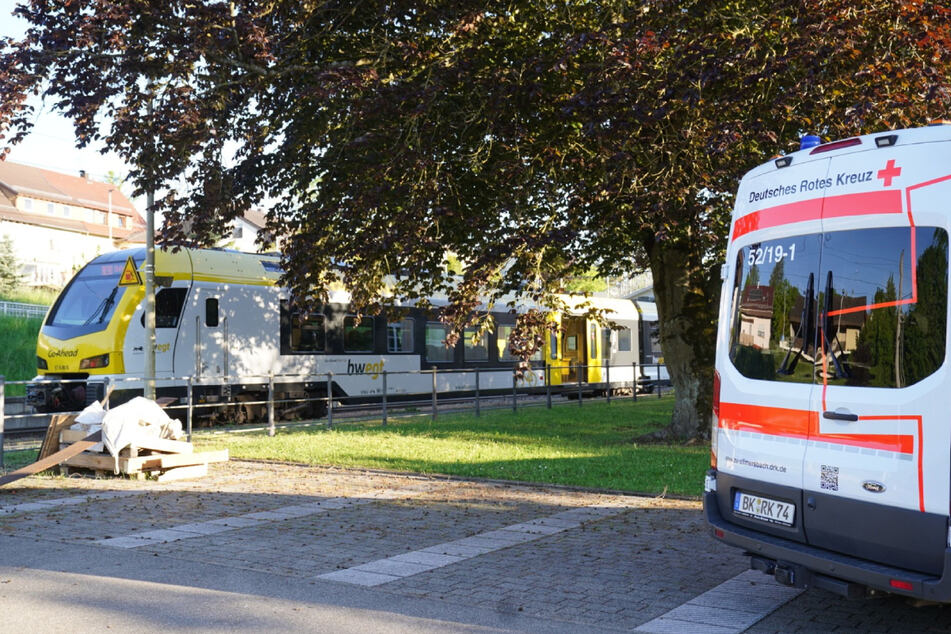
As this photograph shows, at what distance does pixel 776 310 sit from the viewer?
5816mm

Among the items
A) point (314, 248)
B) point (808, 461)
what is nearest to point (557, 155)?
point (314, 248)

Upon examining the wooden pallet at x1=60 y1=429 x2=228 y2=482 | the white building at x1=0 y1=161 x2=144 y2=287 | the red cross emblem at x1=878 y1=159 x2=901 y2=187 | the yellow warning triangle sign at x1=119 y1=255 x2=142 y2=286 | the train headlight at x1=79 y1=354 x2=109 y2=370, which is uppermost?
the white building at x1=0 y1=161 x2=144 y2=287

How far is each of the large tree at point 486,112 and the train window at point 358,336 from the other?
799 cm

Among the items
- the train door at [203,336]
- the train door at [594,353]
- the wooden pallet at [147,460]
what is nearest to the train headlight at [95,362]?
the train door at [203,336]

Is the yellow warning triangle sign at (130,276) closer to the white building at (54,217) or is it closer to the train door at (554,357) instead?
the train door at (554,357)

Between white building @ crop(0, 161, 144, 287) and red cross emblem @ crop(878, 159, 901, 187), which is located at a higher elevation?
white building @ crop(0, 161, 144, 287)

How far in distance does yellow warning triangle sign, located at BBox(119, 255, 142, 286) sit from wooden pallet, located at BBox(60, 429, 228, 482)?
830cm

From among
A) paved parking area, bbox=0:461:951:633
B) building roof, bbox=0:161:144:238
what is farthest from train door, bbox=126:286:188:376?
building roof, bbox=0:161:144:238

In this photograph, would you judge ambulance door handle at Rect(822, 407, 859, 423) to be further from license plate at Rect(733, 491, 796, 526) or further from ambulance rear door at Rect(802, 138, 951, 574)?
license plate at Rect(733, 491, 796, 526)

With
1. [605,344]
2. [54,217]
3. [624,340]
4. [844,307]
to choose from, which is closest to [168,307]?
[844,307]

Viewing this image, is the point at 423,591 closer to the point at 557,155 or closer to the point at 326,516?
the point at 326,516

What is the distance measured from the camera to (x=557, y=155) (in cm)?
1291

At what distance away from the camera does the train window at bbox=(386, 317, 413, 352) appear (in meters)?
25.2

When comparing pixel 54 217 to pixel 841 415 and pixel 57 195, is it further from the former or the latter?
pixel 841 415
